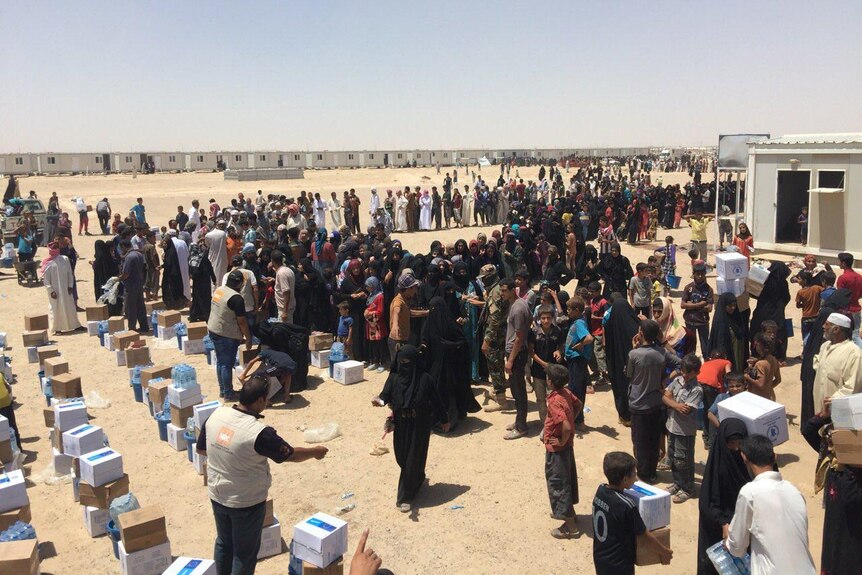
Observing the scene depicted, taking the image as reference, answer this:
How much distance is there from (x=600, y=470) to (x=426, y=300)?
2.86m

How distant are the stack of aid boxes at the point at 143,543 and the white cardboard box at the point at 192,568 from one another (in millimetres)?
578

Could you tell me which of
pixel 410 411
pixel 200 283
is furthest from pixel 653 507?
pixel 200 283

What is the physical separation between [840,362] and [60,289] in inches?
437

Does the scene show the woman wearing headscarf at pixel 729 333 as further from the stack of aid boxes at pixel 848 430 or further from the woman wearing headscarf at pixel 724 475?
the woman wearing headscarf at pixel 724 475

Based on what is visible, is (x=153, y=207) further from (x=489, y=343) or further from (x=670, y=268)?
(x=489, y=343)

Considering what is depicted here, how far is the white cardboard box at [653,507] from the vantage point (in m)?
4.66

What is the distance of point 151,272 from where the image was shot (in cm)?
1323

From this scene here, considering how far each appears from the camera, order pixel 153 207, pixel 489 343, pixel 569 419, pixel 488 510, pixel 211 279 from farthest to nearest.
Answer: pixel 153 207, pixel 211 279, pixel 489 343, pixel 488 510, pixel 569 419

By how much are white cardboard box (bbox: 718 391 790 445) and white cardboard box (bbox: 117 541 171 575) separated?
3.95 metres

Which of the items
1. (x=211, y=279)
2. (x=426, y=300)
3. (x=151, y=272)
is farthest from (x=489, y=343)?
(x=151, y=272)

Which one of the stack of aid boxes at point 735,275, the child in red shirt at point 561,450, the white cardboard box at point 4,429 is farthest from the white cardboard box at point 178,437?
the stack of aid boxes at point 735,275

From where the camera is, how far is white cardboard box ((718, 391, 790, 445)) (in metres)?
4.48

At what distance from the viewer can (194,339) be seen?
10.3 metres

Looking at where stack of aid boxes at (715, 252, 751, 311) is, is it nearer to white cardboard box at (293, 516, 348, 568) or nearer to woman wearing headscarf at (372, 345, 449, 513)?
woman wearing headscarf at (372, 345, 449, 513)
